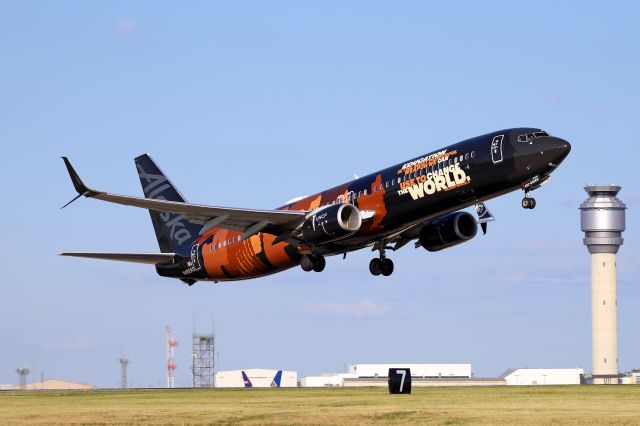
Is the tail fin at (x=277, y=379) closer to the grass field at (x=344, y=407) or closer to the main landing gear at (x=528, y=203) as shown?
the grass field at (x=344, y=407)

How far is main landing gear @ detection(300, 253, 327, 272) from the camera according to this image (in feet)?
222

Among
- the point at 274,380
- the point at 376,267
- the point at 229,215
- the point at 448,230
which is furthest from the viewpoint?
the point at 274,380

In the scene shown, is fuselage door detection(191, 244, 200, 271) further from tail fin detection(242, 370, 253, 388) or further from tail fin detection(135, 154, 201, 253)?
tail fin detection(242, 370, 253, 388)

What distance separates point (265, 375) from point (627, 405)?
139 m

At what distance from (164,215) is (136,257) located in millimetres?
6535

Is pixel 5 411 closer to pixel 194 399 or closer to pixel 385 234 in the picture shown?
pixel 194 399

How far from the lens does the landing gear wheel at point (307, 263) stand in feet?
223

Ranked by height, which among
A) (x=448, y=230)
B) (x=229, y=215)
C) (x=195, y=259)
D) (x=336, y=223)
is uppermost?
(x=229, y=215)

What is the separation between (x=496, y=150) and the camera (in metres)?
60.9

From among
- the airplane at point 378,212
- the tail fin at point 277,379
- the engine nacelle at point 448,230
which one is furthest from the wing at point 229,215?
the tail fin at point 277,379

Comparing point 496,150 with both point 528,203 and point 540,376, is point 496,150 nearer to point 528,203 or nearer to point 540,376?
point 528,203

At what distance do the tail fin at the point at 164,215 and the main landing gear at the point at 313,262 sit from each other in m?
15.4

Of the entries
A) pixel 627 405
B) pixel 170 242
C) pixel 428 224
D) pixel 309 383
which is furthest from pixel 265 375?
pixel 627 405

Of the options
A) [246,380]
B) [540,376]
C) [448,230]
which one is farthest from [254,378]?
[448,230]
